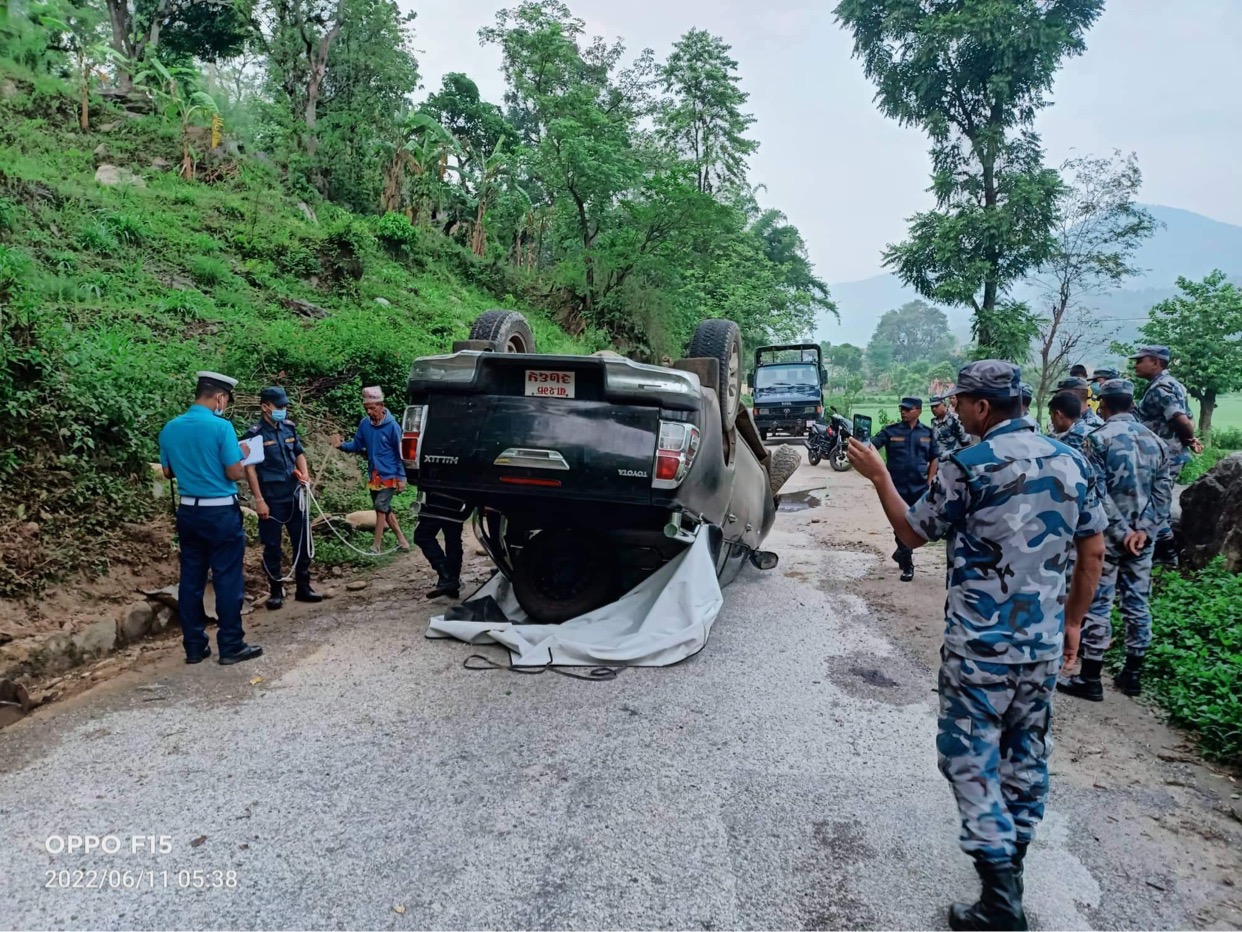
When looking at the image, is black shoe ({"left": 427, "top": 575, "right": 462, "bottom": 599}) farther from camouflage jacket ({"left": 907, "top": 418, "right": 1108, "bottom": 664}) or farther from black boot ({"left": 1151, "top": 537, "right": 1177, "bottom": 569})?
black boot ({"left": 1151, "top": 537, "right": 1177, "bottom": 569})

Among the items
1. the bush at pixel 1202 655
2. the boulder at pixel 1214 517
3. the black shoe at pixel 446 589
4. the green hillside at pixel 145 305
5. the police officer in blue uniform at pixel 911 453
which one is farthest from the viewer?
the police officer in blue uniform at pixel 911 453

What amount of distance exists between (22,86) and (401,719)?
19337mm

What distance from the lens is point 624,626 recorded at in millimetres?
4762

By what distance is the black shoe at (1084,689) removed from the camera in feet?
13.9

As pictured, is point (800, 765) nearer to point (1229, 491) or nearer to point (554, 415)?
point (554, 415)

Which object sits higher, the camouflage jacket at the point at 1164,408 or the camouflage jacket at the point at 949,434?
the camouflage jacket at the point at 1164,408

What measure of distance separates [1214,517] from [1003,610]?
525cm

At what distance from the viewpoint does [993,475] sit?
7.87 ft

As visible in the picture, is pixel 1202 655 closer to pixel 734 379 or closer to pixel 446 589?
pixel 734 379

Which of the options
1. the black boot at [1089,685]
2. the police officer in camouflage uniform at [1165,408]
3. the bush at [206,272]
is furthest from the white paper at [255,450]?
the bush at [206,272]

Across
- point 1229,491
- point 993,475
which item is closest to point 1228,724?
point 993,475

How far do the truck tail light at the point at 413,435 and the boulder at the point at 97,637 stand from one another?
2128mm

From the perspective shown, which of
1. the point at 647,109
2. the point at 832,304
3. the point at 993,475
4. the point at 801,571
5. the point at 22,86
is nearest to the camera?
the point at 993,475

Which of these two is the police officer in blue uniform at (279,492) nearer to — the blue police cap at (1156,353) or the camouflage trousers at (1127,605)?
the camouflage trousers at (1127,605)
